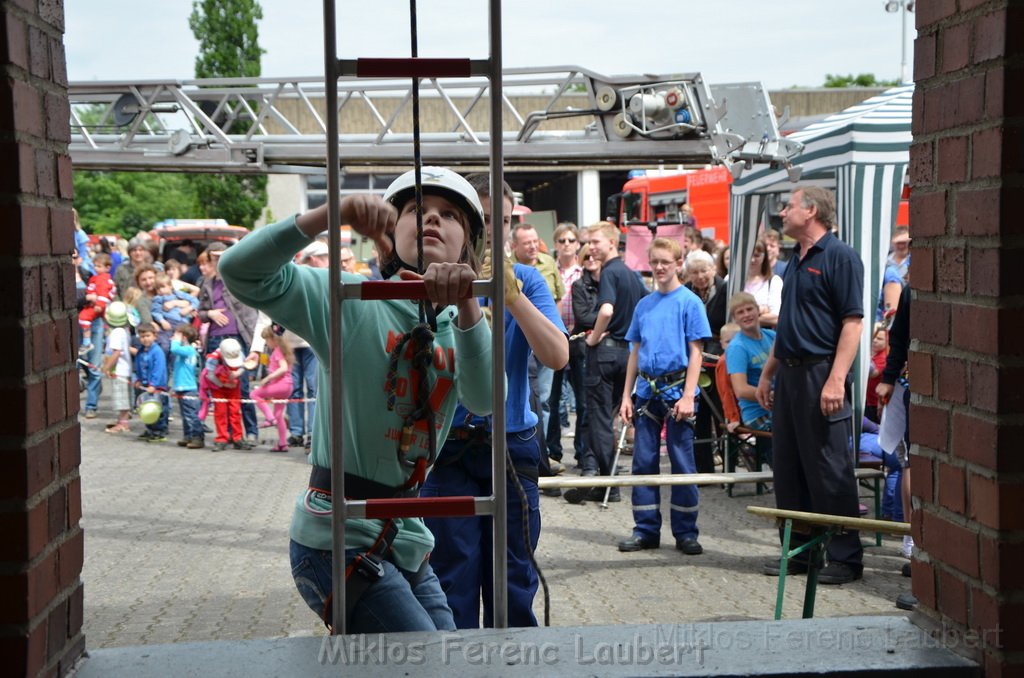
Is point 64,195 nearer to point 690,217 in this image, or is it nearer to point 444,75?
point 444,75

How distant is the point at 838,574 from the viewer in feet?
22.0

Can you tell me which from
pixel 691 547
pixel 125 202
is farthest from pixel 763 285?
pixel 125 202

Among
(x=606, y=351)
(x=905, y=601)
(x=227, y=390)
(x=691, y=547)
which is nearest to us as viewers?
(x=905, y=601)

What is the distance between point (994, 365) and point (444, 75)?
1150 mm

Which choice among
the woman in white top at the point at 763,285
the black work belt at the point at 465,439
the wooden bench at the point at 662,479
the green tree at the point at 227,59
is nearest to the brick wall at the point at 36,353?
the black work belt at the point at 465,439

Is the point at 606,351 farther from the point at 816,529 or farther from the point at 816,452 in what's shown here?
the point at 816,529

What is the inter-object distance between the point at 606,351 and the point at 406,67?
786cm

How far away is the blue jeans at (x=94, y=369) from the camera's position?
14672mm

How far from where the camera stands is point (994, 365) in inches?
84.2

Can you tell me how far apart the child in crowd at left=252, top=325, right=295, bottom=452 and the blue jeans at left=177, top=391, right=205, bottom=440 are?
31.4 inches

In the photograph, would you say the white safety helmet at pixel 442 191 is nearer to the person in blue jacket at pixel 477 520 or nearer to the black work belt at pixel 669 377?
the person in blue jacket at pixel 477 520

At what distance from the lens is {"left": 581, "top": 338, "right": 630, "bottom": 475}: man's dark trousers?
961 cm

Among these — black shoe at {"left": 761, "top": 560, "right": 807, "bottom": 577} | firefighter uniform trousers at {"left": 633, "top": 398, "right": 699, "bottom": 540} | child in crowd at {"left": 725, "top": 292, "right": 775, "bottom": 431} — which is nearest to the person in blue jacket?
black shoe at {"left": 761, "top": 560, "right": 807, "bottom": 577}

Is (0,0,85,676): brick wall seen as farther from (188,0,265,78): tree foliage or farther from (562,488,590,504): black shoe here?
(188,0,265,78): tree foliage
